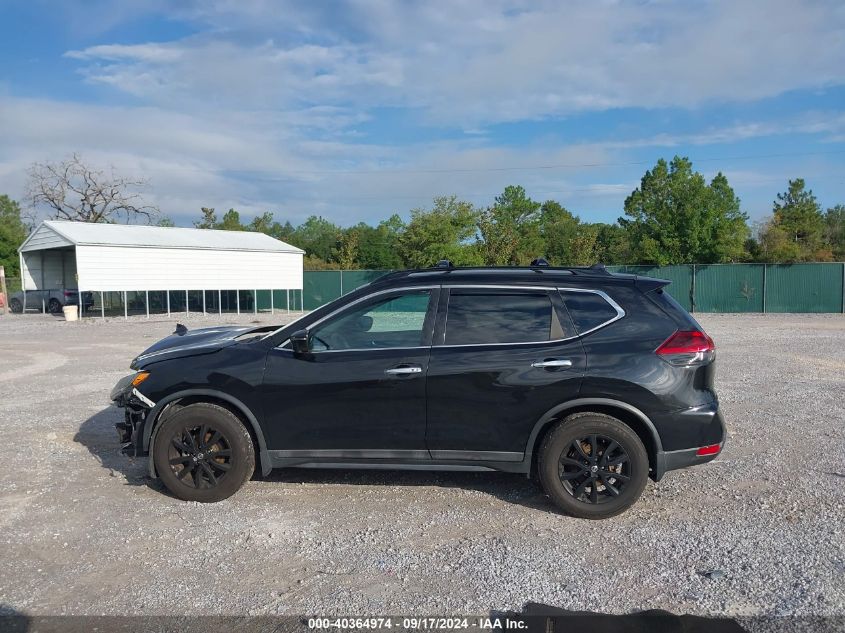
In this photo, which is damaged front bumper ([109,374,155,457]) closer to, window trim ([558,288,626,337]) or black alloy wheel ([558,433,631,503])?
black alloy wheel ([558,433,631,503])

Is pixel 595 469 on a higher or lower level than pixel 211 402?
lower

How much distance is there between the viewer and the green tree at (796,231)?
36.2m

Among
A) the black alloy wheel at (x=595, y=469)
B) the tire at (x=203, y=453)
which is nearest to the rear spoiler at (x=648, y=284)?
the black alloy wheel at (x=595, y=469)

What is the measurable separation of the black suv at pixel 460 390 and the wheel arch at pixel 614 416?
0.01 metres

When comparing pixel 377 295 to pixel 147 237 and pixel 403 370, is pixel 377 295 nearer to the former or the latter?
pixel 403 370

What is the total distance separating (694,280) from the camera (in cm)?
3089

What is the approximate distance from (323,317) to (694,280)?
95.7 ft

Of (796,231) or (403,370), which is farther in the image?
(796,231)

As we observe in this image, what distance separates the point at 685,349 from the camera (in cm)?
481

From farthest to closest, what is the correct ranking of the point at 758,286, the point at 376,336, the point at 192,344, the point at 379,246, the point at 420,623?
the point at 379,246, the point at 758,286, the point at 192,344, the point at 376,336, the point at 420,623

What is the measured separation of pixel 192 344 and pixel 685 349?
394 cm

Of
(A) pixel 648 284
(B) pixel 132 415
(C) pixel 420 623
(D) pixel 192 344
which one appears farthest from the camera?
(D) pixel 192 344

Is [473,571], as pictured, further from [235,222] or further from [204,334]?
[235,222]

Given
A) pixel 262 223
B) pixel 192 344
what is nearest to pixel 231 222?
pixel 262 223
